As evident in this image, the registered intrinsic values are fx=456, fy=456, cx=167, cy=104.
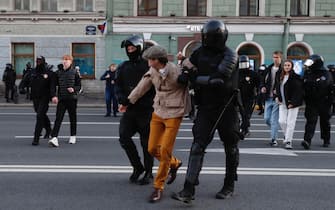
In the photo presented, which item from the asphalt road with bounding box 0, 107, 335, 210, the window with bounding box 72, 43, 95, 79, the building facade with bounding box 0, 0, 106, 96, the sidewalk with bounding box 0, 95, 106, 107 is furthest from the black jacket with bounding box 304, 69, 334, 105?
the window with bounding box 72, 43, 95, 79

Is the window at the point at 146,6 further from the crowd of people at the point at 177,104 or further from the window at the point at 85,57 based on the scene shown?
the crowd of people at the point at 177,104

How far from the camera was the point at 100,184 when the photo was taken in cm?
594

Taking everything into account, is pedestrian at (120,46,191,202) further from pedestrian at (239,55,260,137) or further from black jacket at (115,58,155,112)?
pedestrian at (239,55,260,137)

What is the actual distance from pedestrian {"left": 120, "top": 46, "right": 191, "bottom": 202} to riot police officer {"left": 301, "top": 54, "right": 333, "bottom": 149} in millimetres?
4541

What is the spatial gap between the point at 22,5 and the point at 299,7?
14871 mm

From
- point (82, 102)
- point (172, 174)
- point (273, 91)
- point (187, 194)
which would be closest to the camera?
point (187, 194)

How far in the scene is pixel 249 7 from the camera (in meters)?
24.5

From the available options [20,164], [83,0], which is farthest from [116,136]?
[83,0]

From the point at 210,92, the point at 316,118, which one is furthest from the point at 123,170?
the point at 316,118

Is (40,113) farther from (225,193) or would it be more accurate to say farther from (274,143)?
(225,193)

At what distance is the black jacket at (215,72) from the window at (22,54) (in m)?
21.1

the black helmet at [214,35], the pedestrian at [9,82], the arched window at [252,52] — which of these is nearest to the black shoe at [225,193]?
the black helmet at [214,35]

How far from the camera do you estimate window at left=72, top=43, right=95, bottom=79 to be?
2441cm

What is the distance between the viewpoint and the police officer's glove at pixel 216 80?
470cm
